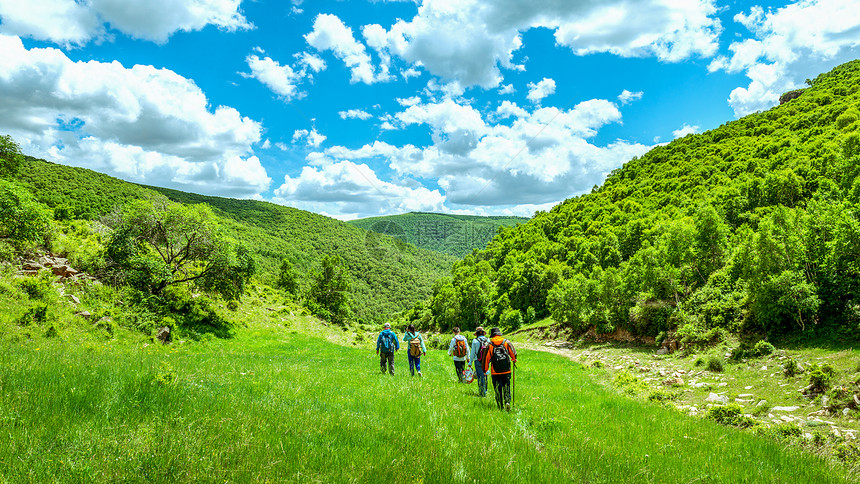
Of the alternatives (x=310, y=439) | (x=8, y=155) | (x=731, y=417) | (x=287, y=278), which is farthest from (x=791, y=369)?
(x=287, y=278)

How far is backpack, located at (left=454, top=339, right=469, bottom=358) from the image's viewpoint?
565 inches

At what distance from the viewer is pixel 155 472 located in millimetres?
3398

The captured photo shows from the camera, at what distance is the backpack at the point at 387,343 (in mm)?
16312

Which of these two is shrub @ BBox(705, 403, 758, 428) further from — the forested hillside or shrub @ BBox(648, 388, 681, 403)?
the forested hillside

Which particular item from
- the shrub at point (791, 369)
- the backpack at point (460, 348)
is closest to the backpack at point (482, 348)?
the backpack at point (460, 348)

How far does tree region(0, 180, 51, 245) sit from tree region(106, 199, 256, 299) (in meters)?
3.97

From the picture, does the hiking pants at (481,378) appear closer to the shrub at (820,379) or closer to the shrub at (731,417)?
the shrub at (731,417)

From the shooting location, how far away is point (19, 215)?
21.1 metres

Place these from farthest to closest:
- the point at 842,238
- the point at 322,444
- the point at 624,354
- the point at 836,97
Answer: the point at 836,97, the point at 624,354, the point at 842,238, the point at 322,444

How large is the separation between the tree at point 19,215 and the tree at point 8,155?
31.9 ft

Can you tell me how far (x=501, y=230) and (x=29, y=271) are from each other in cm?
12905

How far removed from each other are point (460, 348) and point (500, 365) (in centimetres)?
462

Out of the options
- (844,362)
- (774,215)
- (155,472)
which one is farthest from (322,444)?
(774,215)

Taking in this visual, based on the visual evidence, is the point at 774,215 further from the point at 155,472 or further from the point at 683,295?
the point at 155,472
